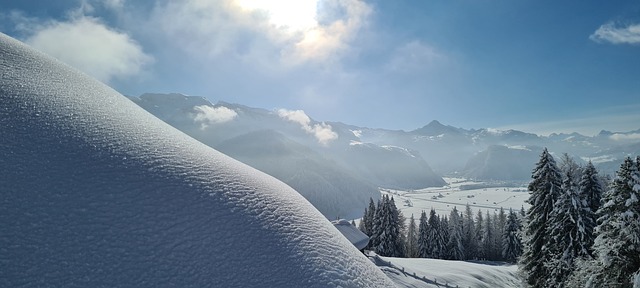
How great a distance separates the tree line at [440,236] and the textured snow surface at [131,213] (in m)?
49.6

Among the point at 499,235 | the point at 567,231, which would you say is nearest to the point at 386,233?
the point at 567,231

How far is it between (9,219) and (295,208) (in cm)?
274

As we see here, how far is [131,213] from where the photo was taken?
315 cm

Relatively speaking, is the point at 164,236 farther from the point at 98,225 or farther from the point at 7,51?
the point at 7,51

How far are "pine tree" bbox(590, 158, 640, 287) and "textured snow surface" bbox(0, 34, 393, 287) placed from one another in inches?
607

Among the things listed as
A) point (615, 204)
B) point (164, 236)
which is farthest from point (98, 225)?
point (615, 204)

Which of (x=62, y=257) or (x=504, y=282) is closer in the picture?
(x=62, y=257)

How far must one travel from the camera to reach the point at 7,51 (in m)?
5.11

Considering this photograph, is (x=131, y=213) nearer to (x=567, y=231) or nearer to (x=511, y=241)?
(x=567, y=231)

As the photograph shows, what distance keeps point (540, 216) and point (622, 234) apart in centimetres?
940

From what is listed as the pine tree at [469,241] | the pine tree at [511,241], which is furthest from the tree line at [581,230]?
the pine tree at [469,241]

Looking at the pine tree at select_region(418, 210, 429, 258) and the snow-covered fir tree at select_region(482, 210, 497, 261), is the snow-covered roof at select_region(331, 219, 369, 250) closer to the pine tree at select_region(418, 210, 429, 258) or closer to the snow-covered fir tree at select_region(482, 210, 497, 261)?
the pine tree at select_region(418, 210, 429, 258)

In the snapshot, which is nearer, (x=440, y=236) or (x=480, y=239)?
(x=440, y=236)

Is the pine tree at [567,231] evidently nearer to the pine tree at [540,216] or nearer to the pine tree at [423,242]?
the pine tree at [540,216]
